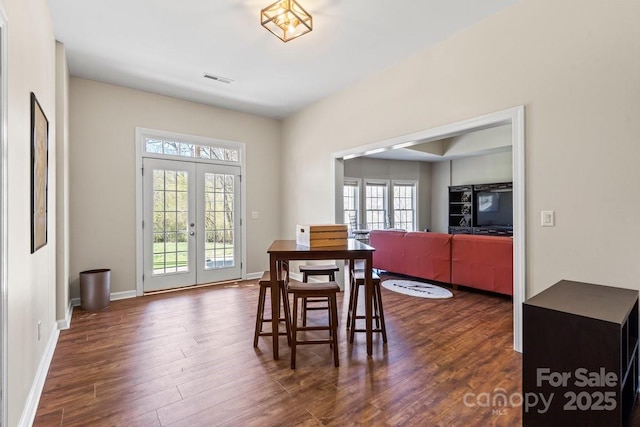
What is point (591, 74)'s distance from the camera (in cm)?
233

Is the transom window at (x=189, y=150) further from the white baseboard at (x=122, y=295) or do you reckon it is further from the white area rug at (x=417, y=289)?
the white area rug at (x=417, y=289)

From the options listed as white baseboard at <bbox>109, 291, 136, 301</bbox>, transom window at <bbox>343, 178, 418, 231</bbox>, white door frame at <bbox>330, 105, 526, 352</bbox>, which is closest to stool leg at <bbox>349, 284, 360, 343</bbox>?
white door frame at <bbox>330, 105, 526, 352</bbox>

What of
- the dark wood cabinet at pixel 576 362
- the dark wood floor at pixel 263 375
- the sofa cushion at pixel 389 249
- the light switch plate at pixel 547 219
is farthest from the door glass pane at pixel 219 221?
the dark wood cabinet at pixel 576 362

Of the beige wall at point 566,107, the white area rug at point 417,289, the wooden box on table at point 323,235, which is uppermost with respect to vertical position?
the beige wall at point 566,107

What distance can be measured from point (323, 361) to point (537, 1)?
136 inches

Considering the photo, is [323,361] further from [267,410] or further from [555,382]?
[555,382]

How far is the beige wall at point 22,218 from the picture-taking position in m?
1.57

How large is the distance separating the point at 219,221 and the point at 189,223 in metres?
0.50

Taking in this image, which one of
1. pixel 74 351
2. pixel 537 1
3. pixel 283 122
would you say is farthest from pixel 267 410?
pixel 283 122

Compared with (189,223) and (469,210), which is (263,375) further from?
(469,210)

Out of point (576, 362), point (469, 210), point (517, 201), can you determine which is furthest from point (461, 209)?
point (576, 362)

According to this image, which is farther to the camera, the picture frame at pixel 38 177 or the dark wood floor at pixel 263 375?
the picture frame at pixel 38 177

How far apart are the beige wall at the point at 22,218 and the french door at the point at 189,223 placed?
86.7 inches

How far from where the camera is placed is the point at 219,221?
5332 millimetres
